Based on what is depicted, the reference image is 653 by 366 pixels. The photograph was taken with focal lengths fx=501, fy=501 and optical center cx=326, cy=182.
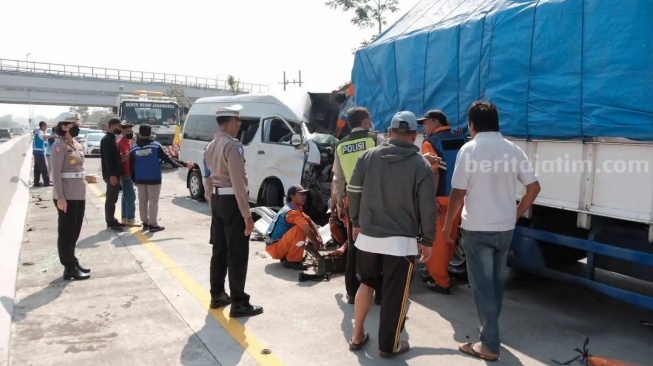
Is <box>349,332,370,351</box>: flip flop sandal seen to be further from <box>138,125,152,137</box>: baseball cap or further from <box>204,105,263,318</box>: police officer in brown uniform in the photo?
<box>138,125,152,137</box>: baseball cap

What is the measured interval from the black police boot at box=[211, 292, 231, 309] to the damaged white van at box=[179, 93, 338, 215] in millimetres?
3500

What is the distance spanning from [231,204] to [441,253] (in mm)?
2203

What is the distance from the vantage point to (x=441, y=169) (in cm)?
495

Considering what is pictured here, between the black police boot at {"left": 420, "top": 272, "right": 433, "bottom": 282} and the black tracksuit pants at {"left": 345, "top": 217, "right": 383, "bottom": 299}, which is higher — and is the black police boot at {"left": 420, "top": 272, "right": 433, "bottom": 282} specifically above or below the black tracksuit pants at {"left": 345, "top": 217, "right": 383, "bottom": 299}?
below

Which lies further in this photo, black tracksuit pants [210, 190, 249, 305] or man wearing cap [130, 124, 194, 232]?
man wearing cap [130, 124, 194, 232]

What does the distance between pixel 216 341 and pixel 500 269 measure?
7.51 feet

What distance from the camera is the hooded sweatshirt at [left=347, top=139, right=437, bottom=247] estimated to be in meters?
3.47

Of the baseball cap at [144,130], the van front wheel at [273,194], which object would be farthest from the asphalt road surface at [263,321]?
the baseball cap at [144,130]

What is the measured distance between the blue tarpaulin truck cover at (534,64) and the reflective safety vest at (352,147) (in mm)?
1149

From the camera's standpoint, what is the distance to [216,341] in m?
4.02

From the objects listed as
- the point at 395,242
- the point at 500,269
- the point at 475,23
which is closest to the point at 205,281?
the point at 395,242

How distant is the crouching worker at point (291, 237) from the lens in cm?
601

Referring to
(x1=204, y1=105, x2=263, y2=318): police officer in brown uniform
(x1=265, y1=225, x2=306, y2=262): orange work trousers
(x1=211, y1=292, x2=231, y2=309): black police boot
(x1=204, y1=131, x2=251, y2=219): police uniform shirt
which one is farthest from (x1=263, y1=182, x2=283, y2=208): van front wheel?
(x1=204, y1=131, x2=251, y2=219): police uniform shirt

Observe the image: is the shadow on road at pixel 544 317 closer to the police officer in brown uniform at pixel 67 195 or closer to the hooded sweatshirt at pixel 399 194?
the hooded sweatshirt at pixel 399 194
